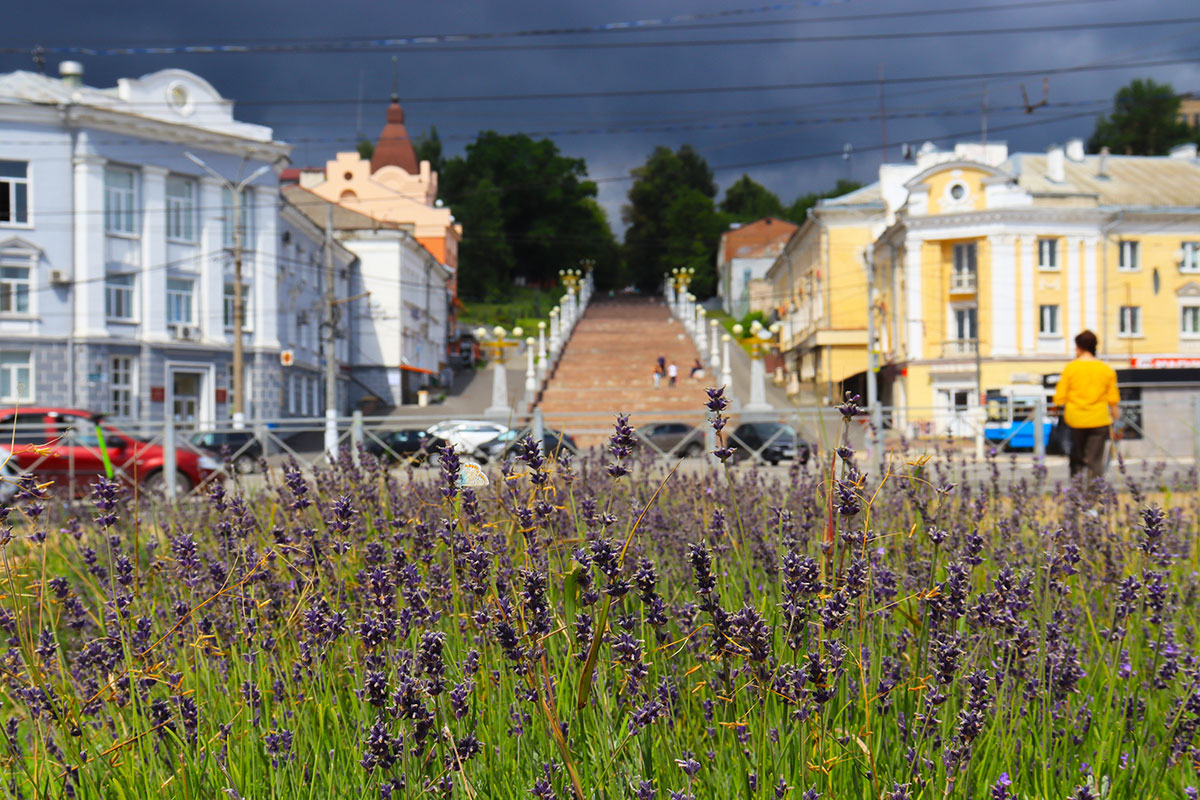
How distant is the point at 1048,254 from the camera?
39.4m

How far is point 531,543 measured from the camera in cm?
246

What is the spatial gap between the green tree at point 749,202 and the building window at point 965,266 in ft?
202

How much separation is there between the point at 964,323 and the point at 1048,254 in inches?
154

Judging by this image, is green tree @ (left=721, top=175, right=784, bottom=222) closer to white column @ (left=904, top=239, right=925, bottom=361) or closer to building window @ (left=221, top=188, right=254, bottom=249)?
white column @ (left=904, top=239, right=925, bottom=361)

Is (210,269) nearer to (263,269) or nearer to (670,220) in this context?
(263,269)

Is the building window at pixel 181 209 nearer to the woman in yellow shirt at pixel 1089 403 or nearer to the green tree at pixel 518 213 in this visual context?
the woman in yellow shirt at pixel 1089 403

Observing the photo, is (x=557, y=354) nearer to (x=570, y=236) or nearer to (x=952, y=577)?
(x=570, y=236)

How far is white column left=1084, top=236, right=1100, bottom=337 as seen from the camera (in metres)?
39.2

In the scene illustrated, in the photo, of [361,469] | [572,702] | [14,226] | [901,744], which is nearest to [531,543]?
[572,702]

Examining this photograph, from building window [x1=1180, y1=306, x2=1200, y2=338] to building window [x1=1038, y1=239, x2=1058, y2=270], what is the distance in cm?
570

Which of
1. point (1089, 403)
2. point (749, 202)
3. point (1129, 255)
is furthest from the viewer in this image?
point (749, 202)

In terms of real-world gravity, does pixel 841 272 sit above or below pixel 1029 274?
above

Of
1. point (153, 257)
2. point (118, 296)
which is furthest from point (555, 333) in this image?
point (118, 296)

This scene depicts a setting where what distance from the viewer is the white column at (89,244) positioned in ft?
97.6
